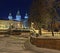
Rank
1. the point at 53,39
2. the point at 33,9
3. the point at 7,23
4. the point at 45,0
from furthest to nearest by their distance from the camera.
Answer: the point at 7,23 < the point at 33,9 < the point at 45,0 < the point at 53,39

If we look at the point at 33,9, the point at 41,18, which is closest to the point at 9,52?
the point at 41,18

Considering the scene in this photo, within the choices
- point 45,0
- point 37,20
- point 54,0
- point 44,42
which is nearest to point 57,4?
point 54,0

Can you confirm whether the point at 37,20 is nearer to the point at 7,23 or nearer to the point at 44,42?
the point at 44,42

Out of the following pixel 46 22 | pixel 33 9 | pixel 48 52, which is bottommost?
pixel 48 52

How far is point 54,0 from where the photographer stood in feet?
90.5

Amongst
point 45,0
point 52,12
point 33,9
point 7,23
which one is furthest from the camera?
point 7,23

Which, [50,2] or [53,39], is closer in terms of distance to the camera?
[53,39]

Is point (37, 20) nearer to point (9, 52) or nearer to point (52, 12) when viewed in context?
point (52, 12)

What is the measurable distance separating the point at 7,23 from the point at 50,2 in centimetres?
7401

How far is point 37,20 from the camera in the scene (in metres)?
31.0

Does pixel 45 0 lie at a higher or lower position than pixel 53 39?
higher

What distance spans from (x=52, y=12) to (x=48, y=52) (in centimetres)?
1192

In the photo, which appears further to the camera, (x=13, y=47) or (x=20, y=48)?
(x=13, y=47)

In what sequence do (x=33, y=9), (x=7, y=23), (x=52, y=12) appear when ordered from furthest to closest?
(x=7, y=23) → (x=33, y=9) → (x=52, y=12)
